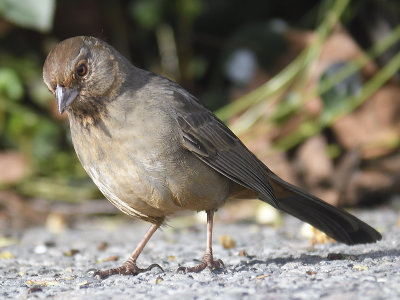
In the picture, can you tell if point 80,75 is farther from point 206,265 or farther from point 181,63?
point 181,63

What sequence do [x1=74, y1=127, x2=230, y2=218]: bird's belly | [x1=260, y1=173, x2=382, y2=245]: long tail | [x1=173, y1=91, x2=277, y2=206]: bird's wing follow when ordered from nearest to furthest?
[x1=74, y1=127, x2=230, y2=218]: bird's belly, [x1=173, y1=91, x2=277, y2=206]: bird's wing, [x1=260, y1=173, x2=382, y2=245]: long tail

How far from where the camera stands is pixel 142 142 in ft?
13.0

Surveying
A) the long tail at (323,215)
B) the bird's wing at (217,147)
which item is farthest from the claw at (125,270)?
the long tail at (323,215)

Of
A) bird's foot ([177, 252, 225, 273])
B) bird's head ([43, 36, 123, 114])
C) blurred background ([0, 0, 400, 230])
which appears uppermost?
blurred background ([0, 0, 400, 230])

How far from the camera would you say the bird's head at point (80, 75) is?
4.04m

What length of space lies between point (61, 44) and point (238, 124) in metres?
Answer: 2.98

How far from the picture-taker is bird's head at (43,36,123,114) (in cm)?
404

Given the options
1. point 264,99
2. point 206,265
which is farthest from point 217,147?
point 264,99

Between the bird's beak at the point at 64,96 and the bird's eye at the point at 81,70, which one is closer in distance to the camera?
the bird's beak at the point at 64,96

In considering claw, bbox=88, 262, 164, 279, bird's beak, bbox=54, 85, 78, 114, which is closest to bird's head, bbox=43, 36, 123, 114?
bird's beak, bbox=54, 85, 78, 114

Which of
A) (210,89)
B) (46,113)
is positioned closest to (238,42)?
(210,89)

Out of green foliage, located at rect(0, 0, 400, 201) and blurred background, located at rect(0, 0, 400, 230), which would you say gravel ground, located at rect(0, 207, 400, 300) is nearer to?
blurred background, located at rect(0, 0, 400, 230)

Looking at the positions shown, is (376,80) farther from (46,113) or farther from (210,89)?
(46,113)

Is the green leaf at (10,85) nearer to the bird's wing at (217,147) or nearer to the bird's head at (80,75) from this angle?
the bird's head at (80,75)
